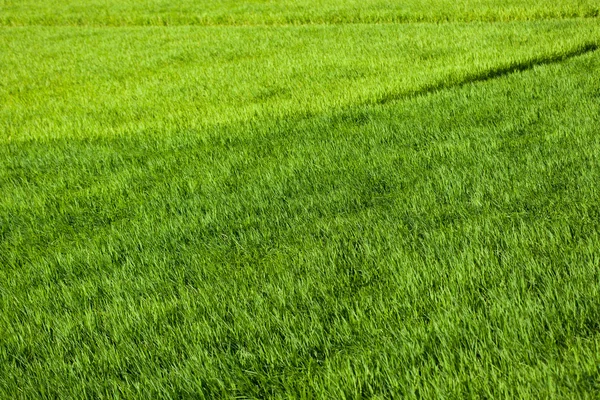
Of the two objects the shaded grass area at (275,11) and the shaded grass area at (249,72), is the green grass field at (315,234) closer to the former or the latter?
the shaded grass area at (249,72)

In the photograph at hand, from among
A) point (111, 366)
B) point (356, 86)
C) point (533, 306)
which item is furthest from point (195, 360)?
point (356, 86)

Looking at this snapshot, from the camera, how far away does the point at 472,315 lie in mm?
2383

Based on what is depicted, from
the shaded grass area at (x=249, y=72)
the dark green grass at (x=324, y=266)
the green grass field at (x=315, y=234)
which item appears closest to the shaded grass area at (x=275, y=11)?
the shaded grass area at (x=249, y=72)

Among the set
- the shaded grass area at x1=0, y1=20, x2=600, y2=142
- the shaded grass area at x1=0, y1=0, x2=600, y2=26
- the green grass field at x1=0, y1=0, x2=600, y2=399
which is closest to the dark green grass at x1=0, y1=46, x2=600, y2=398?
the green grass field at x1=0, y1=0, x2=600, y2=399

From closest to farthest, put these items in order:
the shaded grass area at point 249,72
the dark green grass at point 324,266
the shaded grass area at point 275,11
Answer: the dark green grass at point 324,266
the shaded grass area at point 249,72
the shaded grass area at point 275,11

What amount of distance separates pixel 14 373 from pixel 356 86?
6.05m

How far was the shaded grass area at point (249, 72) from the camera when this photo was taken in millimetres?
7488

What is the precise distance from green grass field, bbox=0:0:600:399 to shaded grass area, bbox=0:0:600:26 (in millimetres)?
4832

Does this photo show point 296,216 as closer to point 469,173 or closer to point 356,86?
point 469,173

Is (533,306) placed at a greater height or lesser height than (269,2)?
lesser

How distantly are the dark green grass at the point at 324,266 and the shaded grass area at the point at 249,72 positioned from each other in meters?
1.66

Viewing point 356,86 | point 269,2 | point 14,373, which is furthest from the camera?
point 269,2

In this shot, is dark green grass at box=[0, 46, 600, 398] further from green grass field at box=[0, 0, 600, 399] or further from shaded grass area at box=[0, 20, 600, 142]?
shaded grass area at box=[0, 20, 600, 142]

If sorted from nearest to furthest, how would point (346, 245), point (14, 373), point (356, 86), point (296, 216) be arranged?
point (14, 373) → point (346, 245) → point (296, 216) → point (356, 86)
